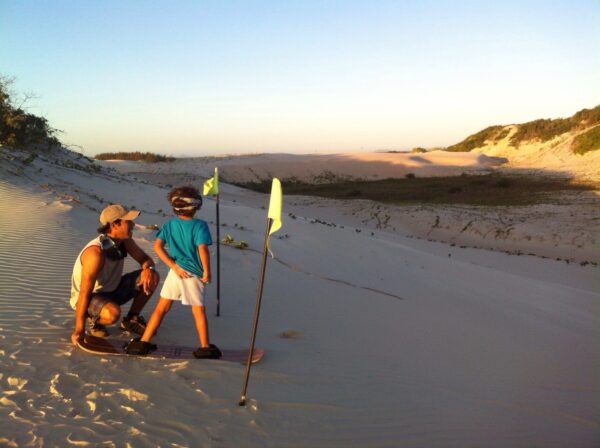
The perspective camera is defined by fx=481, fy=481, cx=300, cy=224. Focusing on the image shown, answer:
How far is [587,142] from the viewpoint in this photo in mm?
35375

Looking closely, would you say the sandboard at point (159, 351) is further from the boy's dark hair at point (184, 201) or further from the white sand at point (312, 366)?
the boy's dark hair at point (184, 201)

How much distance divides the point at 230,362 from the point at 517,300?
262 inches

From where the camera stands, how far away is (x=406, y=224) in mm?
19688

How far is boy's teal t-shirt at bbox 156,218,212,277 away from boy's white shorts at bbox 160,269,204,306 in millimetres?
93

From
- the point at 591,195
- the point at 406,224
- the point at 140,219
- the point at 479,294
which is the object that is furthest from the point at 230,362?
the point at 591,195

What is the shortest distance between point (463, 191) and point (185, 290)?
24659 millimetres

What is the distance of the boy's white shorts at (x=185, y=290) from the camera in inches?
164

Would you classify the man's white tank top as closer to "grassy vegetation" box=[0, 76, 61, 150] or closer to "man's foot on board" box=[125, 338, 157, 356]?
→ "man's foot on board" box=[125, 338, 157, 356]

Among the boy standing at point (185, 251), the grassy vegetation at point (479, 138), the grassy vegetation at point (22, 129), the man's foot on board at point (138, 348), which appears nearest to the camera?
the boy standing at point (185, 251)

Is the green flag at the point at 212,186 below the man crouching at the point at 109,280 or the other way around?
the other way around

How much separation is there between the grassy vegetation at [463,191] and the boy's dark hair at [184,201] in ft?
66.5

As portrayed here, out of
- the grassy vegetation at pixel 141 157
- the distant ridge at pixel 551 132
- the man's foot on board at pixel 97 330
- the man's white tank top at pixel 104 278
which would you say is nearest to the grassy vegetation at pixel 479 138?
the distant ridge at pixel 551 132

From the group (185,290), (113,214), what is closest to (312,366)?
(185,290)

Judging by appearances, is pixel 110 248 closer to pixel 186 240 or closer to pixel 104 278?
pixel 104 278
